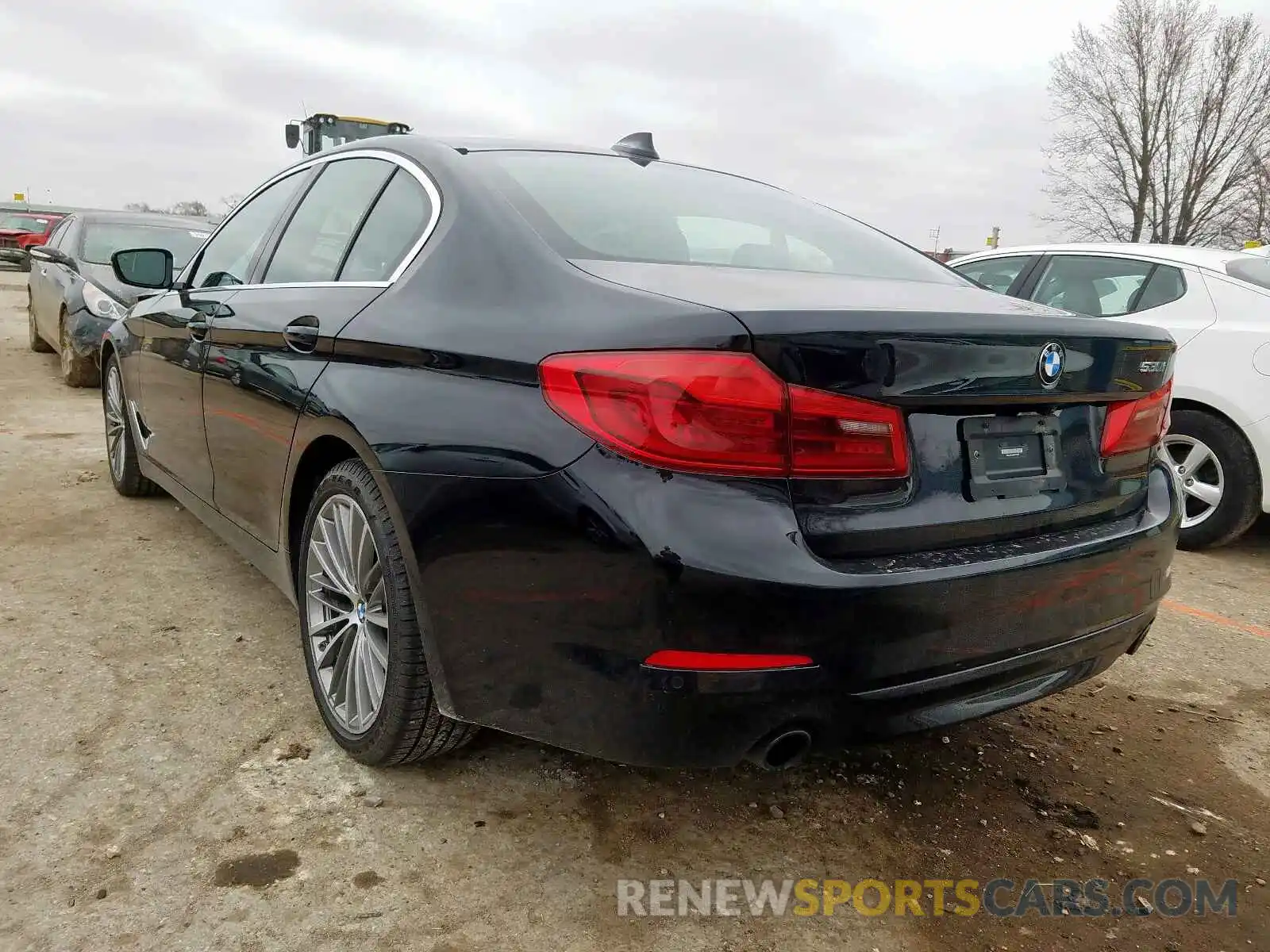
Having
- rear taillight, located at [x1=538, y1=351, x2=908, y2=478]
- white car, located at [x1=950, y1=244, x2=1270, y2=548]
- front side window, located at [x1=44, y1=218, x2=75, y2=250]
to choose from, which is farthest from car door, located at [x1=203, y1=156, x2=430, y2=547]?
front side window, located at [x1=44, y1=218, x2=75, y2=250]

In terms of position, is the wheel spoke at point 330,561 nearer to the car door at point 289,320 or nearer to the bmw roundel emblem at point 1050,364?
the car door at point 289,320

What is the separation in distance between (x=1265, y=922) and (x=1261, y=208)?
31.7 metres

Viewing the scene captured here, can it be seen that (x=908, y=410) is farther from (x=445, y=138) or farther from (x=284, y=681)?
(x=284, y=681)

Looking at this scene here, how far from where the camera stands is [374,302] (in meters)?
2.22

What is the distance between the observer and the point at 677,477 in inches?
62.1

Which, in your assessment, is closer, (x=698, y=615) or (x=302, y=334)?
(x=698, y=615)

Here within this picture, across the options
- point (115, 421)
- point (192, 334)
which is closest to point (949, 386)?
point (192, 334)

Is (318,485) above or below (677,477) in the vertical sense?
below

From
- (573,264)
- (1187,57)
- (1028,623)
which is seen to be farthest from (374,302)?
(1187,57)

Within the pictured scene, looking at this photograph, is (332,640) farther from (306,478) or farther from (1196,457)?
(1196,457)

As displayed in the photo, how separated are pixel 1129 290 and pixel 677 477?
4.52 metres

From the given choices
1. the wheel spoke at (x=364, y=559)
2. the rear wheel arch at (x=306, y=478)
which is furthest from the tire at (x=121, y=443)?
the wheel spoke at (x=364, y=559)

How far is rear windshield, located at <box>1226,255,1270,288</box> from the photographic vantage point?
466cm

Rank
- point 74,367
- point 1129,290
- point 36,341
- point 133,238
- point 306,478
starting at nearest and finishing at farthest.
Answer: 1. point 306,478
2. point 1129,290
3. point 74,367
4. point 133,238
5. point 36,341
